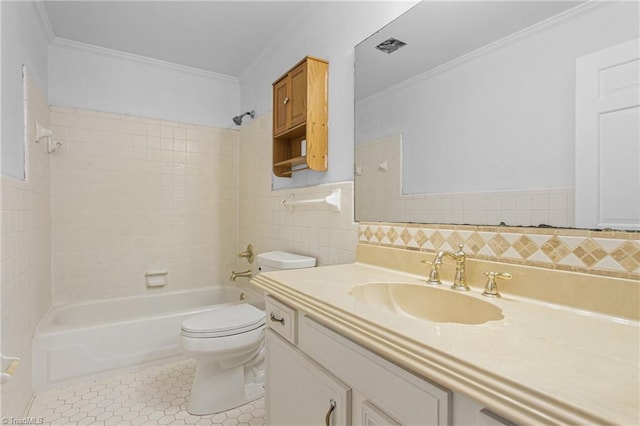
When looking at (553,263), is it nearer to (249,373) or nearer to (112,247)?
(249,373)

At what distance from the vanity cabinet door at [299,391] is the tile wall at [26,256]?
3.77 feet

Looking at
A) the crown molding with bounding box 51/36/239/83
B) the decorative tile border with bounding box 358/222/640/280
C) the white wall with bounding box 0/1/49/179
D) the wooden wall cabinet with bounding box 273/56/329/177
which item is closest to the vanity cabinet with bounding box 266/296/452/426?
the decorative tile border with bounding box 358/222/640/280

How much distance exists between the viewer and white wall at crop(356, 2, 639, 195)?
866 millimetres

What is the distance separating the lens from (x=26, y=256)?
1712 mm

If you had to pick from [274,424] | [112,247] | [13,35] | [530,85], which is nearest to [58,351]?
[112,247]

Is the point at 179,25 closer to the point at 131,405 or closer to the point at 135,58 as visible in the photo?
the point at 135,58

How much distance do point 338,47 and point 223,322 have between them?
165 cm

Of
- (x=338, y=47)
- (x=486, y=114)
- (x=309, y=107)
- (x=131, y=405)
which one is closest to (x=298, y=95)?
(x=309, y=107)

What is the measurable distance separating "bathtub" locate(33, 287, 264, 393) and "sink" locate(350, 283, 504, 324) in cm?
140

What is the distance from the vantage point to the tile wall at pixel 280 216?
5.65ft

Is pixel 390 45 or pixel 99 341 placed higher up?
pixel 390 45

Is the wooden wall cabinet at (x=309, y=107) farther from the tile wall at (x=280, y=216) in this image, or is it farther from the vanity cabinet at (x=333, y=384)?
the vanity cabinet at (x=333, y=384)

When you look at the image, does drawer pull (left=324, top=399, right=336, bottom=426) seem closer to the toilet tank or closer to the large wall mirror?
the large wall mirror

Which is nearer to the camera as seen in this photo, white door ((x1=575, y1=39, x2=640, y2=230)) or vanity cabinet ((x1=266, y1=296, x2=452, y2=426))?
vanity cabinet ((x1=266, y1=296, x2=452, y2=426))
